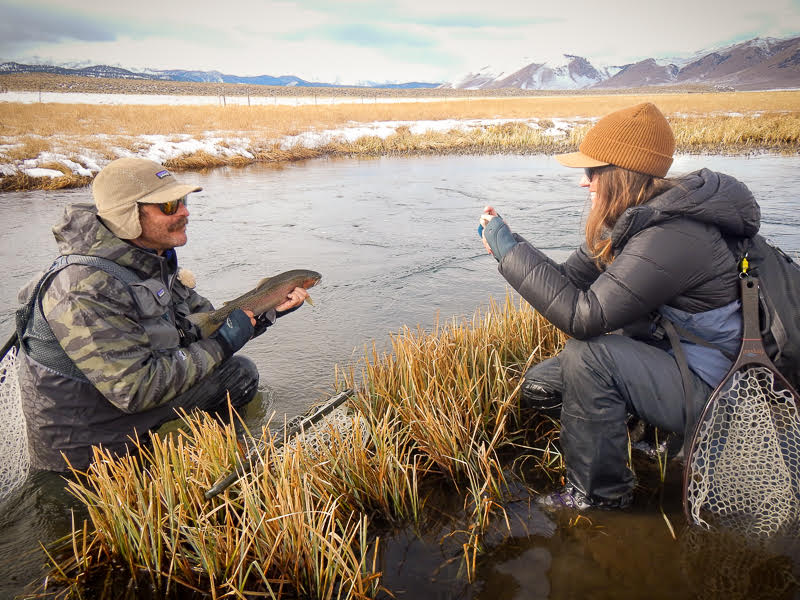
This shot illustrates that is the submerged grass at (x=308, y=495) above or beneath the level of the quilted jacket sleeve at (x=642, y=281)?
beneath

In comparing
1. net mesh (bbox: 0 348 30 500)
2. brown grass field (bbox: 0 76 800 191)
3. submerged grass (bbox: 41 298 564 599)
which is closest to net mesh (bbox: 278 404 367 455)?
submerged grass (bbox: 41 298 564 599)

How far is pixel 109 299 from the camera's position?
2.67 meters

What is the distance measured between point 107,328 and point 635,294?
2592 millimetres

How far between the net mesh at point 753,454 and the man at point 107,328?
268cm

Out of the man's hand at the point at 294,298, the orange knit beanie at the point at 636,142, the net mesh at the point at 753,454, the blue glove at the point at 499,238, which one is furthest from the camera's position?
the man's hand at the point at 294,298

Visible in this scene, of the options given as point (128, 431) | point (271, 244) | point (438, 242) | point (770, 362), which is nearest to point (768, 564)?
point (770, 362)

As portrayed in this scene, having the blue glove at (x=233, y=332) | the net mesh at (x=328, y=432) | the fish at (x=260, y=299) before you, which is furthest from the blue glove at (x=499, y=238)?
the blue glove at (x=233, y=332)

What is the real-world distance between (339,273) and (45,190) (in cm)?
1130

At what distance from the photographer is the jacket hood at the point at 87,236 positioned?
272 centimetres

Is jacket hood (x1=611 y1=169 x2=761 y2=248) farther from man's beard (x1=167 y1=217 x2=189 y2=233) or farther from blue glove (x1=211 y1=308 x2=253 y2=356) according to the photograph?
man's beard (x1=167 y1=217 x2=189 y2=233)

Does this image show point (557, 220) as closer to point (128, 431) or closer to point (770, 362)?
point (770, 362)

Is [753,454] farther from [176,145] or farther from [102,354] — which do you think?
[176,145]

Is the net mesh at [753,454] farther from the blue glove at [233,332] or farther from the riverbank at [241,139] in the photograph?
the riverbank at [241,139]

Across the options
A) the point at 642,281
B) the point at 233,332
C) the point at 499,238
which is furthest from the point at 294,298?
the point at 642,281
